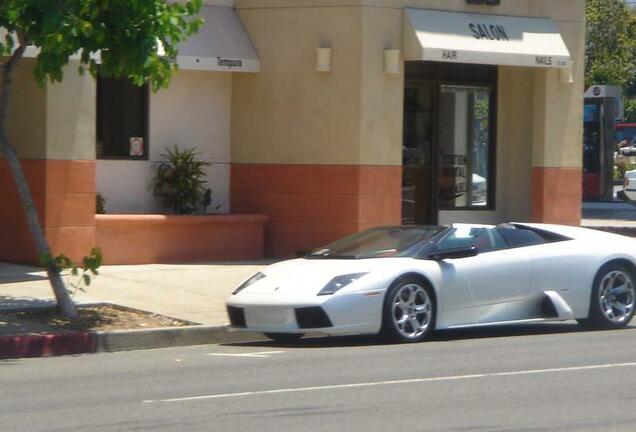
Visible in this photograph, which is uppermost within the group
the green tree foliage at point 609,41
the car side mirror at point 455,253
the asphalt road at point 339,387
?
the green tree foliage at point 609,41

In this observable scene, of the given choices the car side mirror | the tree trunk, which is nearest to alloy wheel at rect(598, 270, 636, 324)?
the car side mirror

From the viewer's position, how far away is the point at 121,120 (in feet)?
67.3

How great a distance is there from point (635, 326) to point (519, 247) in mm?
1952

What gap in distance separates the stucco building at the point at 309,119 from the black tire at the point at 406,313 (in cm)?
672

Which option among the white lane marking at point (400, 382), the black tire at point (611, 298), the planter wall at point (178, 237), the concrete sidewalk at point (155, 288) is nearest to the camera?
the white lane marking at point (400, 382)

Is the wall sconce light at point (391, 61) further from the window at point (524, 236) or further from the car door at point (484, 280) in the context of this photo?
the car door at point (484, 280)

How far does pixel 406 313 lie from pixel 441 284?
488mm

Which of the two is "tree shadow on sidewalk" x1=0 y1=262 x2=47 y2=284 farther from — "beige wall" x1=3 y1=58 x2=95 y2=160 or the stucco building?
"beige wall" x1=3 y1=58 x2=95 y2=160

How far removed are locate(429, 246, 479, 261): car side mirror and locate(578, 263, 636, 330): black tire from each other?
5.36 feet

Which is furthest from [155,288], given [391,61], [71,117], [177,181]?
[391,61]

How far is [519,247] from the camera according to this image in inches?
564

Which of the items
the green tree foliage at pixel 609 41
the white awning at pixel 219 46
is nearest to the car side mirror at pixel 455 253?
the white awning at pixel 219 46

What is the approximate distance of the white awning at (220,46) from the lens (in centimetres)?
2022

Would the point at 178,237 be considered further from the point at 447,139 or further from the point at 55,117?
the point at 447,139
